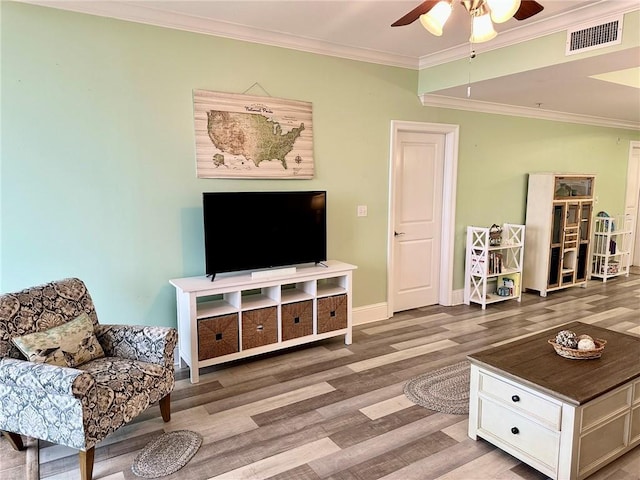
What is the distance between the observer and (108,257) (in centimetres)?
327

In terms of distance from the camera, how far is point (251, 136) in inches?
146

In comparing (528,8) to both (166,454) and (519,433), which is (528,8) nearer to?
(519,433)

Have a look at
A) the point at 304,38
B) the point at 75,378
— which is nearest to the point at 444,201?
the point at 304,38

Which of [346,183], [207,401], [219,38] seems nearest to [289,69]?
[219,38]

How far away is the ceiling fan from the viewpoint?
6.85ft

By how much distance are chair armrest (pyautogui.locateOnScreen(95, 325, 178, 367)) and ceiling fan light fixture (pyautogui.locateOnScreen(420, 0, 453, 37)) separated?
2.23 metres

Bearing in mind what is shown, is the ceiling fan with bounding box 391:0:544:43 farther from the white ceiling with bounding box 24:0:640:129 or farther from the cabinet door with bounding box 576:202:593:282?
the cabinet door with bounding box 576:202:593:282

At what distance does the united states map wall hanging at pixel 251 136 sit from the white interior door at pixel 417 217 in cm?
122

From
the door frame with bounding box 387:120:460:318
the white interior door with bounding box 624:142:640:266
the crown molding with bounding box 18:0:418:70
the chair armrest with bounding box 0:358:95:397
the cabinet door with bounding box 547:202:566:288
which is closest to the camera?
the chair armrest with bounding box 0:358:95:397

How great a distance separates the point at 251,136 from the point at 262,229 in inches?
31.5

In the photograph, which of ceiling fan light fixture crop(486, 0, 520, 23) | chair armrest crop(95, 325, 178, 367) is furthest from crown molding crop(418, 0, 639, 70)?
chair armrest crop(95, 325, 178, 367)

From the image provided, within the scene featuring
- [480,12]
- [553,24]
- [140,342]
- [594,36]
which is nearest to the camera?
[480,12]

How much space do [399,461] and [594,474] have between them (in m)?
0.97

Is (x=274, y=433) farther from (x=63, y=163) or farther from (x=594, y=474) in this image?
(x=63, y=163)
